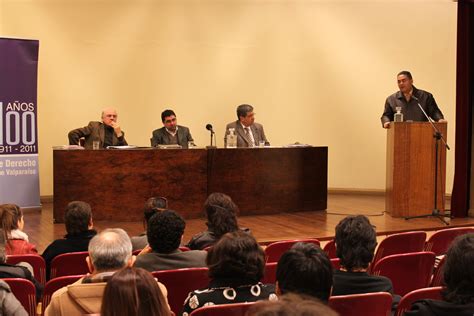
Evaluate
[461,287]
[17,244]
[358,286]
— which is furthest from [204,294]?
[17,244]

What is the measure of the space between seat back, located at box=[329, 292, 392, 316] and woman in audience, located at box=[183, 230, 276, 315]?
0.28 m

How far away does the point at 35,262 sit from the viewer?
146 inches

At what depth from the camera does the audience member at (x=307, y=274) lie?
2332mm

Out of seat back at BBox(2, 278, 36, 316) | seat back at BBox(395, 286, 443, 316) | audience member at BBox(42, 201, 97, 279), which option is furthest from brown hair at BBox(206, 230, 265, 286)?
audience member at BBox(42, 201, 97, 279)

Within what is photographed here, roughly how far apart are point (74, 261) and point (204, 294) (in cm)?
143

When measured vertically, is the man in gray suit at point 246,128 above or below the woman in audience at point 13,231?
above

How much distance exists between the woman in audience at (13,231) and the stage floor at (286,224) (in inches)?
69.6

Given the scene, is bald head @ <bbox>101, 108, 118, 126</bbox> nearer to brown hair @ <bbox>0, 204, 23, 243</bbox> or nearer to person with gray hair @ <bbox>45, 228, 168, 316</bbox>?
brown hair @ <bbox>0, 204, 23, 243</bbox>

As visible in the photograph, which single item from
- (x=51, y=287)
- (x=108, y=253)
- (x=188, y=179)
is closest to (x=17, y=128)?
(x=188, y=179)

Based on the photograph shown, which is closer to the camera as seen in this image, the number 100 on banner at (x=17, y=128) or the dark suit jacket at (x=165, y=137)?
the number 100 on banner at (x=17, y=128)

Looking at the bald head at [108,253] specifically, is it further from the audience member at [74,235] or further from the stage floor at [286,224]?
the stage floor at [286,224]

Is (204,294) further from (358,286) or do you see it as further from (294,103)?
(294,103)

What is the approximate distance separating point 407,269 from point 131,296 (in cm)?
206

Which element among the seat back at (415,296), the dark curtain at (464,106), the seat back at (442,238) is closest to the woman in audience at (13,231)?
the seat back at (415,296)
